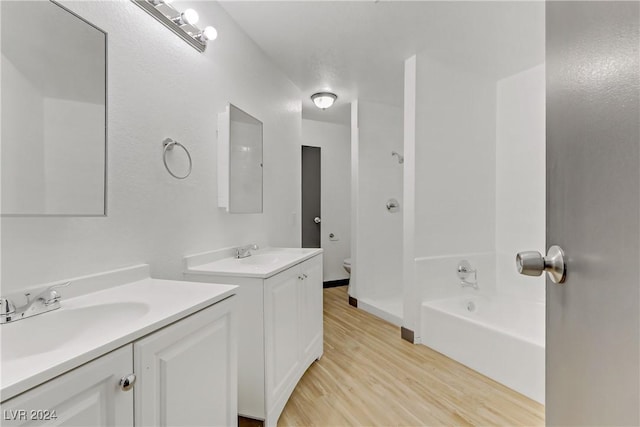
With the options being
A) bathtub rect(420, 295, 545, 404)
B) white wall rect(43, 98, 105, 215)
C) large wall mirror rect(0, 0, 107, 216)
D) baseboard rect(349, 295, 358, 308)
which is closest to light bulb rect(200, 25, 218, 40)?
large wall mirror rect(0, 0, 107, 216)

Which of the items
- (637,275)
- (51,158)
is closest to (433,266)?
(637,275)

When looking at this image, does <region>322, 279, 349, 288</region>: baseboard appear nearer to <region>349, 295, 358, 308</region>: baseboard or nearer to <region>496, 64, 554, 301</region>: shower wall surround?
<region>349, 295, 358, 308</region>: baseboard

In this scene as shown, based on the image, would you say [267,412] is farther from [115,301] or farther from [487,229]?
[487,229]

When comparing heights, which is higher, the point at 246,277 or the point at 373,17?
the point at 373,17

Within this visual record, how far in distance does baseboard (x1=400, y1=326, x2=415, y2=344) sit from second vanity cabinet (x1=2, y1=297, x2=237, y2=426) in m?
1.79

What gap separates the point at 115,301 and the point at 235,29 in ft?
6.29

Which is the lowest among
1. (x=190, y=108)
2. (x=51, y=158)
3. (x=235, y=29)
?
(x=51, y=158)

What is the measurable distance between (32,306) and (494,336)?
7.89 feet

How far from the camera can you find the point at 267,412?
57.5 inches

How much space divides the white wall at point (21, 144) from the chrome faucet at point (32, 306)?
0.26 metres

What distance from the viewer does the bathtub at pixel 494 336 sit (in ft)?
5.93

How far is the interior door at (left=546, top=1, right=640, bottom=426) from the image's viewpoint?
1.10ft

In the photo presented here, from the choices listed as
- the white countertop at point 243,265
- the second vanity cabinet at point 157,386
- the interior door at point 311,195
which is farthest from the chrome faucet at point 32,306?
the interior door at point 311,195

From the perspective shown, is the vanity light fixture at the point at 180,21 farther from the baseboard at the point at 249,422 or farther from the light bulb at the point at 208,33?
the baseboard at the point at 249,422
